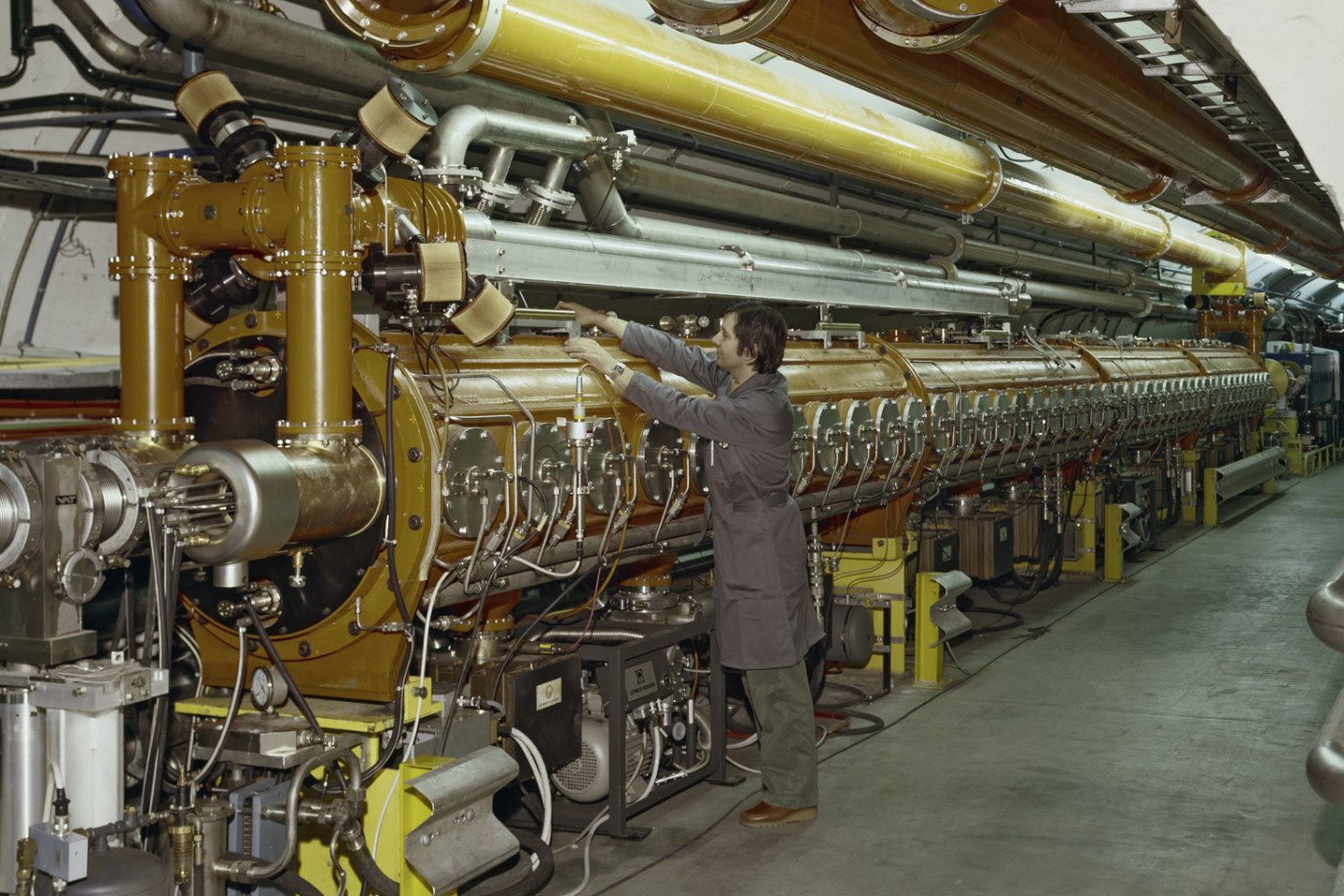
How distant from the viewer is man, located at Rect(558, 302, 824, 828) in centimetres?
365

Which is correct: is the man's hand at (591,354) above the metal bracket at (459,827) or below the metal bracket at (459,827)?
above

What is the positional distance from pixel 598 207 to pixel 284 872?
2386 millimetres

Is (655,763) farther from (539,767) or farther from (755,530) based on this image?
(755,530)

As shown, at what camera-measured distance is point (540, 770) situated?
318 cm

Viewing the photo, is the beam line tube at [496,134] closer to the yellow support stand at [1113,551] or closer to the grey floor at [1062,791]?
Answer: the grey floor at [1062,791]

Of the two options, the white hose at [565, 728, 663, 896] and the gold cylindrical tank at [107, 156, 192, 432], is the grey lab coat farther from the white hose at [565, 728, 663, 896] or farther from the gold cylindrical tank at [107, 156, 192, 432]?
the gold cylindrical tank at [107, 156, 192, 432]

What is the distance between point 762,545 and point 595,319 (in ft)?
2.76

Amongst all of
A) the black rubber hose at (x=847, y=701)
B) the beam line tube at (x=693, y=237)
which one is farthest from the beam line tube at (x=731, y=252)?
the black rubber hose at (x=847, y=701)

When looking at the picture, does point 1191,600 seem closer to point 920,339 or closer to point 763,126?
point 920,339

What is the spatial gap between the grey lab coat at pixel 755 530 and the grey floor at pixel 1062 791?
60cm

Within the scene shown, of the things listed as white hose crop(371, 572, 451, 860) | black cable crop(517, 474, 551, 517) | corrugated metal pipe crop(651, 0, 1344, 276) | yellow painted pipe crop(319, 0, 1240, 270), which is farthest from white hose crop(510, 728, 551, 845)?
corrugated metal pipe crop(651, 0, 1344, 276)

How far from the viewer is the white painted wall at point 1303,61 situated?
5.07 feet

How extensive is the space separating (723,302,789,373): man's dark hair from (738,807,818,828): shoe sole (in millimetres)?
1375

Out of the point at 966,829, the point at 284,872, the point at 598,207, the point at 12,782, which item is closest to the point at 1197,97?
the point at 598,207
